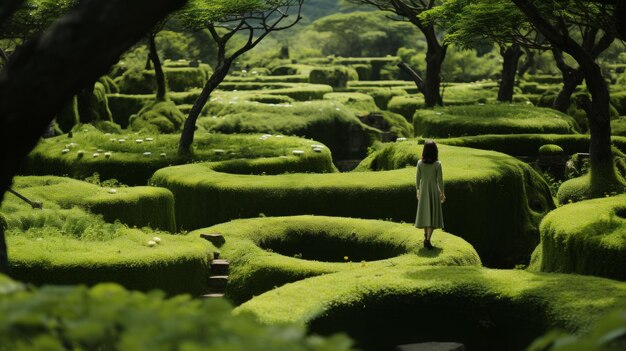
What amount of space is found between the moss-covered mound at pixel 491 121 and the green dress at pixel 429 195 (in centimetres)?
1732

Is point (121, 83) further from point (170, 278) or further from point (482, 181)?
point (170, 278)

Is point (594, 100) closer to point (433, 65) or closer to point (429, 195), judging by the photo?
point (429, 195)

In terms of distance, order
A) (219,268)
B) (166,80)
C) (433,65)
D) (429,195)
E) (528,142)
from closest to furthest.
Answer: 1. (219,268)
2. (429,195)
3. (528,142)
4. (433,65)
5. (166,80)

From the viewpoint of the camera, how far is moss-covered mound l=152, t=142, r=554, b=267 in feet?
60.1

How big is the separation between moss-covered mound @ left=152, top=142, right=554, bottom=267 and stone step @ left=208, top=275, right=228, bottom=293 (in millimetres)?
5520

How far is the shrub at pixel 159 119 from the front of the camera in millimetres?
32938

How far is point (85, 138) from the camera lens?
28.1 metres

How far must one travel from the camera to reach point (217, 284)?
41.9ft

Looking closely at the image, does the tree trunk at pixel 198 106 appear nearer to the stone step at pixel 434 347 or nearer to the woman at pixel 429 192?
the woman at pixel 429 192

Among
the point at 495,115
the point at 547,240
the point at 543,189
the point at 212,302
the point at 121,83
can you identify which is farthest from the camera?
the point at 121,83

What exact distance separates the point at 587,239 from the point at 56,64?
9419mm

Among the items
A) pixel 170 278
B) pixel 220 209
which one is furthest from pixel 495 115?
pixel 170 278

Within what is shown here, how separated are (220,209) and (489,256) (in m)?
6.03

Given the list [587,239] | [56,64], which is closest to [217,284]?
[587,239]
